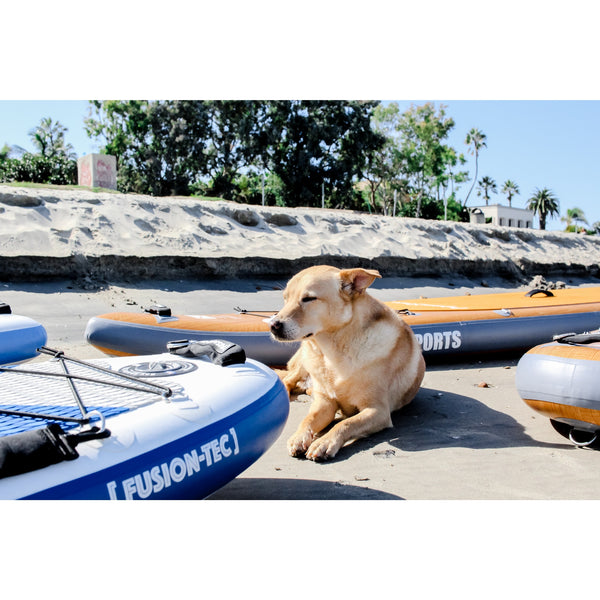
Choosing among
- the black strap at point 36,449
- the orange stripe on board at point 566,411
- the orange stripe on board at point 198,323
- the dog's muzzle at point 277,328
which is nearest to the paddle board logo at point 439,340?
the orange stripe on board at point 198,323

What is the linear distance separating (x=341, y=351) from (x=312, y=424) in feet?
1.81

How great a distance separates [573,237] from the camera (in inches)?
947

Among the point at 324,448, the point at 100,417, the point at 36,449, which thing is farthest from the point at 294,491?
the point at 36,449

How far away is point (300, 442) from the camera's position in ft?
11.7

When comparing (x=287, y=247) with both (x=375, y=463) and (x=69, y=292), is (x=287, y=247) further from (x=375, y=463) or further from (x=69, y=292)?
(x=375, y=463)

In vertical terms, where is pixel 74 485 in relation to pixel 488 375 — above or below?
above

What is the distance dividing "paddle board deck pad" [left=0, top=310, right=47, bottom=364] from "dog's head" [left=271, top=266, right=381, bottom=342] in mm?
2804

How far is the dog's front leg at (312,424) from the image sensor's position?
354 cm

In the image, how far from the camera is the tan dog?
3.58m

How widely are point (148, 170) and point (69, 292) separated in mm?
24172

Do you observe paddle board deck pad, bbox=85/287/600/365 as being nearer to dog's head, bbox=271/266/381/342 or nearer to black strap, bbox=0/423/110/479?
dog's head, bbox=271/266/381/342

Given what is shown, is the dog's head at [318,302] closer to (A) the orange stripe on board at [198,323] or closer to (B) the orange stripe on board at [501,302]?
(A) the orange stripe on board at [198,323]

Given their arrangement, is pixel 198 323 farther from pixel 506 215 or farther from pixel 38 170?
pixel 506 215

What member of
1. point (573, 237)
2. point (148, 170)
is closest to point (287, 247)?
point (573, 237)
